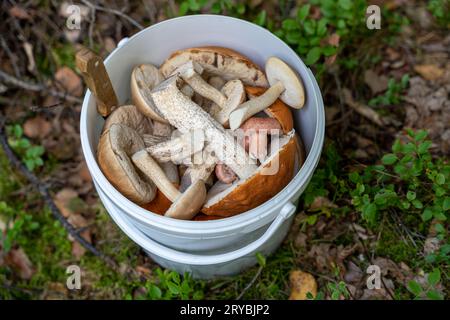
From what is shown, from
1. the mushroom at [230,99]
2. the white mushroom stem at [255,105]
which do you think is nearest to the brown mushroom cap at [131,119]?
the mushroom at [230,99]

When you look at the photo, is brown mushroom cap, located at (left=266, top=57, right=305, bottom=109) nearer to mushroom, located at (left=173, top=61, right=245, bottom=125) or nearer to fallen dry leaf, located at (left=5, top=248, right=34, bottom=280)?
mushroom, located at (left=173, top=61, right=245, bottom=125)

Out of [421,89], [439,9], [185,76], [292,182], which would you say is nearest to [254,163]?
[292,182]

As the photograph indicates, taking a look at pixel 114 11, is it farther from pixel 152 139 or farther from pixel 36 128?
pixel 152 139

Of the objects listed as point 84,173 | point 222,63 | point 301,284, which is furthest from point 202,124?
point 84,173

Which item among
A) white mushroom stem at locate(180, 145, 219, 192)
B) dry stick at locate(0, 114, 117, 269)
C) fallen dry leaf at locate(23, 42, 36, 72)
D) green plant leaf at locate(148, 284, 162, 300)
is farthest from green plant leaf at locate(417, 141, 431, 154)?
fallen dry leaf at locate(23, 42, 36, 72)

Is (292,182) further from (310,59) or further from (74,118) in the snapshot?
(74,118)

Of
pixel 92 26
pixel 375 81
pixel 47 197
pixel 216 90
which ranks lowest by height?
pixel 47 197
